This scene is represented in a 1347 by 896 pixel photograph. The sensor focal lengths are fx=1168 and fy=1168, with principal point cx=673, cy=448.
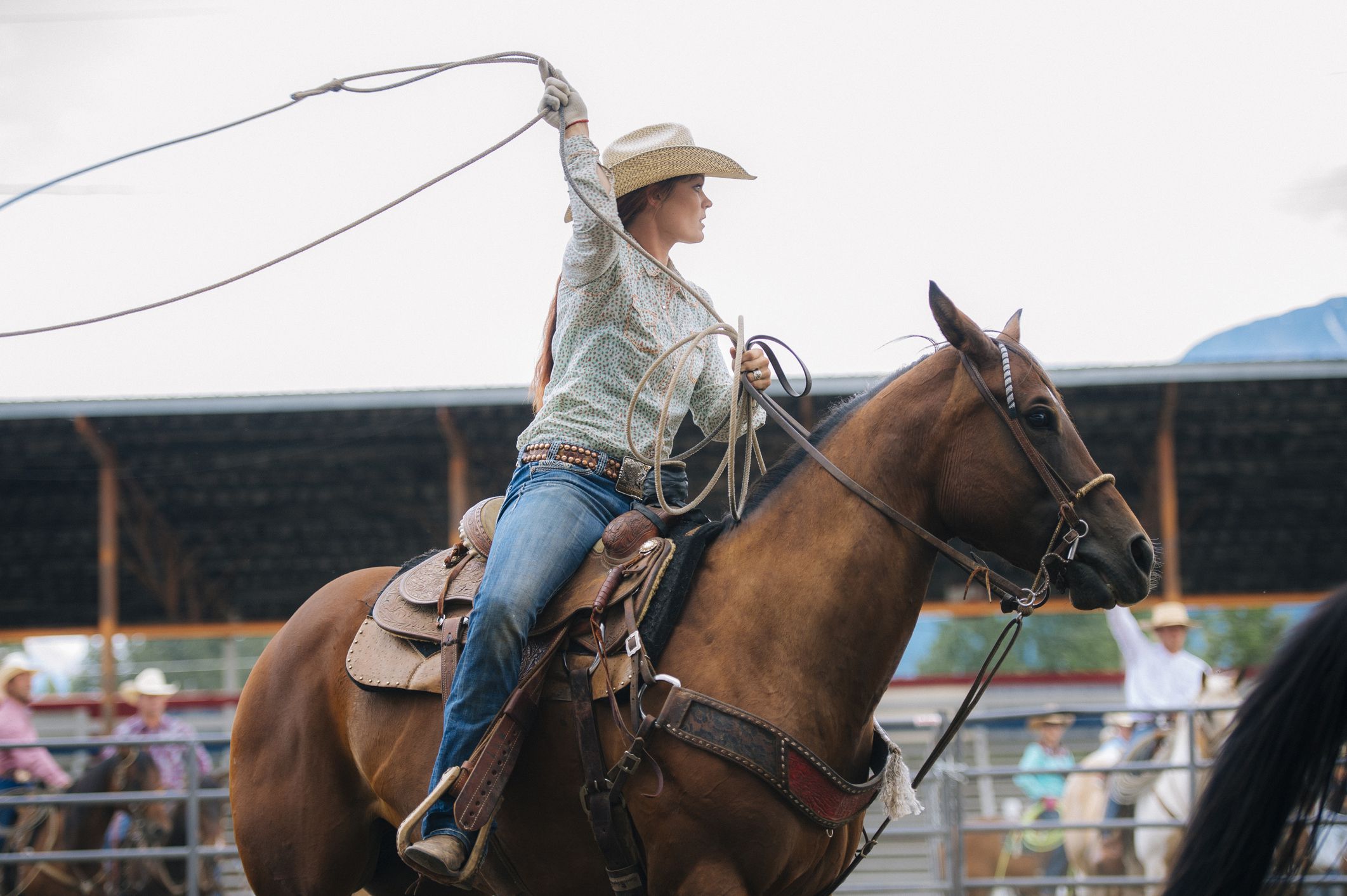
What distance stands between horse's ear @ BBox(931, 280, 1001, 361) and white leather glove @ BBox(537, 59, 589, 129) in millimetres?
1079

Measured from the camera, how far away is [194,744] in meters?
7.22

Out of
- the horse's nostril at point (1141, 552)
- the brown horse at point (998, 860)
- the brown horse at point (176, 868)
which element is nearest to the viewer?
the horse's nostril at point (1141, 552)

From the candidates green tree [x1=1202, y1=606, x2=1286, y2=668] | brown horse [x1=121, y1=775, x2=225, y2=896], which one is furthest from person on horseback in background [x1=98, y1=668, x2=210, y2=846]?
green tree [x1=1202, y1=606, x2=1286, y2=668]

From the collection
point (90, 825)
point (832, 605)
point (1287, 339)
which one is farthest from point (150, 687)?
point (1287, 339)

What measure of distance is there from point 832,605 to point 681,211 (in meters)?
1.32

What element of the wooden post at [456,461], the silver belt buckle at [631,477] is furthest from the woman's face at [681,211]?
the wooden post at [456,461]

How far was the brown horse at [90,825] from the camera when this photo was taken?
27.3ft

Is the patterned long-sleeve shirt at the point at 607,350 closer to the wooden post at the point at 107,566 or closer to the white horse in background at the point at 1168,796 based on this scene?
the white horse in background at the point at 1168,796

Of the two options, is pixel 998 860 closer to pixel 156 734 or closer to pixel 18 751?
pixel 156 734

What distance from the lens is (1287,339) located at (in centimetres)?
1294

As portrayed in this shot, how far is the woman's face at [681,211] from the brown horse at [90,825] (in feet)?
22.9

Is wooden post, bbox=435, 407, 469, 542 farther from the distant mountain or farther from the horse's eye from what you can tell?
the horse's eye

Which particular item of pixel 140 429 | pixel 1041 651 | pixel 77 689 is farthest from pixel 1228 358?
pixel 77 689

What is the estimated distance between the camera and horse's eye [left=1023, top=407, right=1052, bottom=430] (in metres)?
2.74
